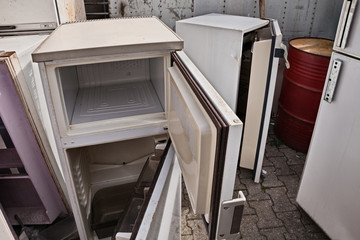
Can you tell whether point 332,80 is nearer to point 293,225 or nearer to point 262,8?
point 293,225

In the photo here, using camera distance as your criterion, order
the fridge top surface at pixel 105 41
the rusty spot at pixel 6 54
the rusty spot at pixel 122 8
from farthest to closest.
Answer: the rusty spot at pixel 122 8 < the rusty spot at pixel 6 54 < the fridge top surface at pixel 105 41

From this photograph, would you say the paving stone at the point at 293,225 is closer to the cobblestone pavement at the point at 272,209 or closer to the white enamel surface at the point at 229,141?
the cobblestone pavement at the point at 272,209

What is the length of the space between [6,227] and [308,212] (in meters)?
2.00

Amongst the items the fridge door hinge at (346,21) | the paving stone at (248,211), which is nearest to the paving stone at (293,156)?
the paving stone at (248,211)

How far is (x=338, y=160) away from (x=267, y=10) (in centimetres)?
189

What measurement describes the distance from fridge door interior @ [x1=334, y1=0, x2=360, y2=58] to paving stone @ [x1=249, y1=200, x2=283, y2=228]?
1379 millimetres

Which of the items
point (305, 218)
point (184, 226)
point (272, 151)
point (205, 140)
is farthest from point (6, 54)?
point (272, 151)

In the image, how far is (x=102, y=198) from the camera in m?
2.29

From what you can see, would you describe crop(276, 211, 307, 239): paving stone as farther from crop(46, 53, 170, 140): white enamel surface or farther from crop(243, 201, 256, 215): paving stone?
crop(46, 53, 170, 140): white enamel surface

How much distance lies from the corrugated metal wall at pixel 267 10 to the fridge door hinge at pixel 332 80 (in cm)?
152

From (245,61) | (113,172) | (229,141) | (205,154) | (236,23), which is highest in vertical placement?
(236,23)

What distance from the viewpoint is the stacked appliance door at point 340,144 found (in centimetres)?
149

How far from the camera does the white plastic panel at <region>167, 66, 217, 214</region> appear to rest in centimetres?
89

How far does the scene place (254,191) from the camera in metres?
2.43
